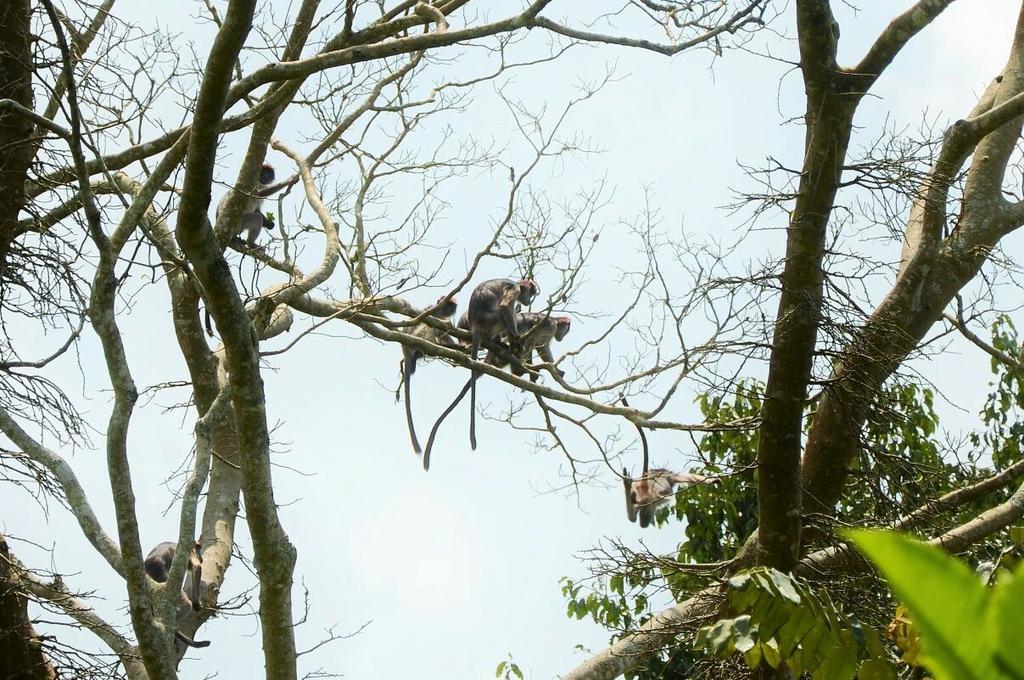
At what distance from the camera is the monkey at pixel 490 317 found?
8.86 metres

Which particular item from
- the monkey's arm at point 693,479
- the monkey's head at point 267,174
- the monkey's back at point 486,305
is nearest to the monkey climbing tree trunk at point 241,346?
the monkey's arm at point 693,479

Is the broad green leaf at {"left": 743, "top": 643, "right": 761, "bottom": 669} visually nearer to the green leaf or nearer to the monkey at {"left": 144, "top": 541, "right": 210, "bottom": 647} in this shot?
the green leaf

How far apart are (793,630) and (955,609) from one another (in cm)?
254

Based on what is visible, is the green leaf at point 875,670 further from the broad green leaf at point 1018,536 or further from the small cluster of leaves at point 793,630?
the broad green leaf at point 1018,536

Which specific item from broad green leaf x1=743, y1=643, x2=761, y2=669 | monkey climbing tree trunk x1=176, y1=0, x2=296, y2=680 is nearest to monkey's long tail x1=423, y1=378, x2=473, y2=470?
monkey climbing tree trunk x1=176, y1=0, x2=296, y2=680

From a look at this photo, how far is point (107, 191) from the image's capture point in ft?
21.9

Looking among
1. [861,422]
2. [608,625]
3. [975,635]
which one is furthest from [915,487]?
[975,635]

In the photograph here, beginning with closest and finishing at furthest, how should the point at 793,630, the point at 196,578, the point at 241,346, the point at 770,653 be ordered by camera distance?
the point at 793,630 < the point at 770,653 < the point at 241,346 < the point at 196,578

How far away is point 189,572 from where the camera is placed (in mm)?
7324

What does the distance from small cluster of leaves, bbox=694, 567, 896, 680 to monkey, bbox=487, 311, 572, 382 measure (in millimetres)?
4303

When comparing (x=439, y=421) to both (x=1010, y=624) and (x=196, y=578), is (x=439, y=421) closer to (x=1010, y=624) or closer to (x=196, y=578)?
(x=196, y=578)

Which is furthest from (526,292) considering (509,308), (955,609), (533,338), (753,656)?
(955,609)

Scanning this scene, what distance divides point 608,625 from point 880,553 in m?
7.80

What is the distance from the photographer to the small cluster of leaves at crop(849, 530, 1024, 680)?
0.71 m
